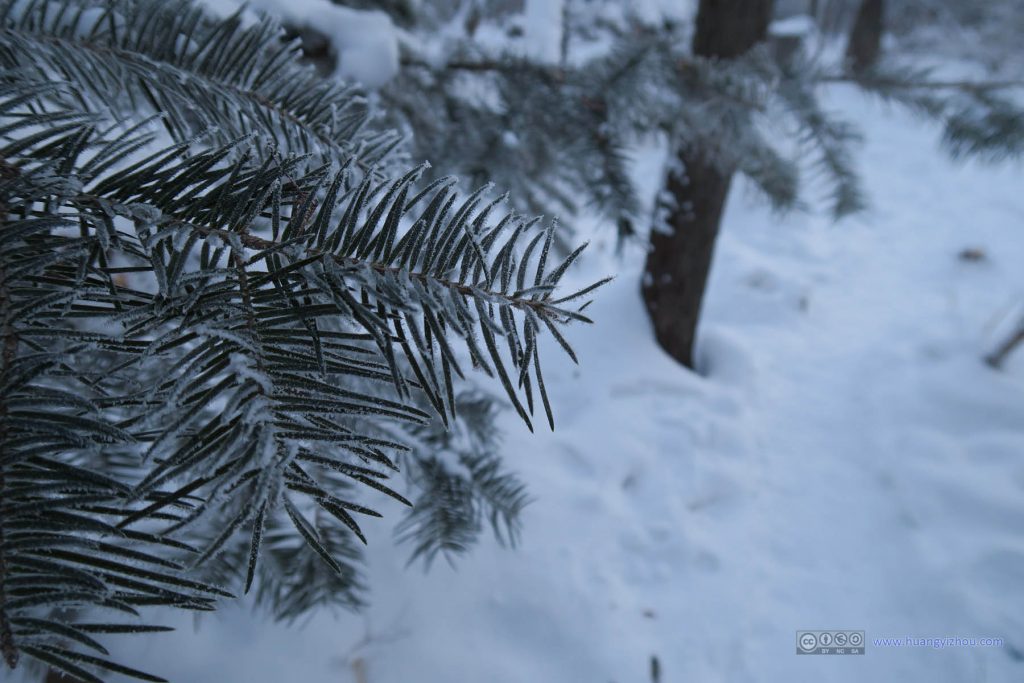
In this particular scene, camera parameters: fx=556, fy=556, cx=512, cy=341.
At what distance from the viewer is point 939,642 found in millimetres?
1632

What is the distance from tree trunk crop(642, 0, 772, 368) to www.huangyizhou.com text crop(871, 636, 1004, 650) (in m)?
1.35

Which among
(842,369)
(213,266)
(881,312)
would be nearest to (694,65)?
(213,266)

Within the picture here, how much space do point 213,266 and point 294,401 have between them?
0.10m

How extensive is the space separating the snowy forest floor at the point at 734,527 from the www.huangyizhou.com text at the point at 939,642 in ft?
0.06

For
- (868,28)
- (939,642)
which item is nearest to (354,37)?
(939,642)

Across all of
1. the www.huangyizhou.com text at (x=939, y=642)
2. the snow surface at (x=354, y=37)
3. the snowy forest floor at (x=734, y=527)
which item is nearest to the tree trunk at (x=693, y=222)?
the snowy forest floor at (x=734, y=527)

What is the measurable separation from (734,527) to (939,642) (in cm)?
61

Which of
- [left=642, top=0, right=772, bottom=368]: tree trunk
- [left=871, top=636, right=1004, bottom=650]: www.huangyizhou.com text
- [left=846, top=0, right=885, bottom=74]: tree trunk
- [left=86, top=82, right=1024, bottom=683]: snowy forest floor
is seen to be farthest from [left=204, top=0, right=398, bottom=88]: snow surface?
[left=846, top=0, right=885, bottom=74]: tree trunk

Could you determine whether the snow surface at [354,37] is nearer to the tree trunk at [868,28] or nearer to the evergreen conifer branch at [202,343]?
the evergreen conifer branch at [202,343]

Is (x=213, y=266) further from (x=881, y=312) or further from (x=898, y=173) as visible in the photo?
(x=898, y=173)

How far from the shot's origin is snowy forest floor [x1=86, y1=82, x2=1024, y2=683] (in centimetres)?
131

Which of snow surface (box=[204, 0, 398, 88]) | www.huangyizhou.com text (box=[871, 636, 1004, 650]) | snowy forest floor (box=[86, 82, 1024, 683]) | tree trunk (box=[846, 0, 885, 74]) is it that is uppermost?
tree trunk (box=[846, 0, 885, 74])

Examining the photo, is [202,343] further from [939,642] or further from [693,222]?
[693,222]

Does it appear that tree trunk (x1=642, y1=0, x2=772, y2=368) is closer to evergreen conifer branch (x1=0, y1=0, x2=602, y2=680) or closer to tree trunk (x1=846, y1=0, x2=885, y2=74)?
evergreen conifer branch (x1=0, y1=0, x2=602, y2=680)
